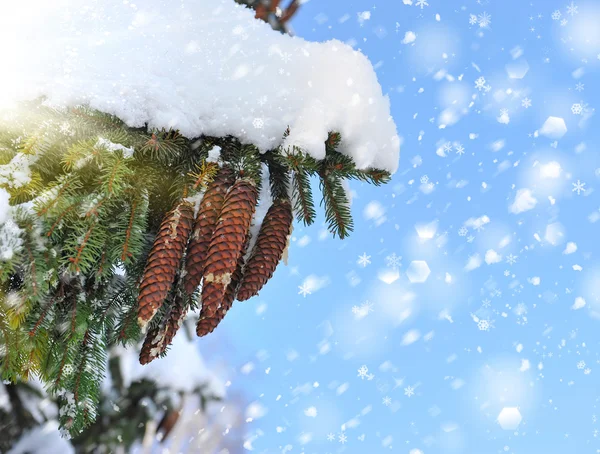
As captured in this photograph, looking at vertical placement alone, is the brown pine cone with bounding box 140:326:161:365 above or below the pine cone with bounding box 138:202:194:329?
below

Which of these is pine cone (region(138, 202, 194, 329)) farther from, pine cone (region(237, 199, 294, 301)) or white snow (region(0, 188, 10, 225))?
white snow (region(0, 188, 10, 225))

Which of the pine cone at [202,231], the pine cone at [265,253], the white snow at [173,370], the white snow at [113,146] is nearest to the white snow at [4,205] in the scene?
the white snow at [113,146]

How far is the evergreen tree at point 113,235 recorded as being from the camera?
1.20 metres

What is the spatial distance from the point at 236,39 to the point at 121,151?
1.82 feet

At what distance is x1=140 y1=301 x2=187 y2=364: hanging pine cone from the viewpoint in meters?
1.34

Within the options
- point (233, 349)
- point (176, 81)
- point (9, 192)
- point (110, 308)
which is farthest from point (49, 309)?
point (233, 349)

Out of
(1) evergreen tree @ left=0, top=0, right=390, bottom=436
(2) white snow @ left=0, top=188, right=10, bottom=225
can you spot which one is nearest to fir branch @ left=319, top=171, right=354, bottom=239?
(1) evergreen tree @ left=0, top=0, right=390, bottom=436

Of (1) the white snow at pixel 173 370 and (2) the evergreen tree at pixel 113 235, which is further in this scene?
(1) the white snow at pixel 173 370

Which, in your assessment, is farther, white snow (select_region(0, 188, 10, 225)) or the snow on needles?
the snow on needles

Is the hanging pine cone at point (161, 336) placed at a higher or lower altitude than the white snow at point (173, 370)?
higher

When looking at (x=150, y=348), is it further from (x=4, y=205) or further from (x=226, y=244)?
(x=4, y=205)

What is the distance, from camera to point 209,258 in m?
1.28

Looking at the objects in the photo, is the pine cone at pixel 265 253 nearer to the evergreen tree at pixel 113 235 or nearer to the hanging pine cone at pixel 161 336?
the evergreen tree at pixel 113 235

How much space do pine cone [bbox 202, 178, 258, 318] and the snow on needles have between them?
0.25 m
